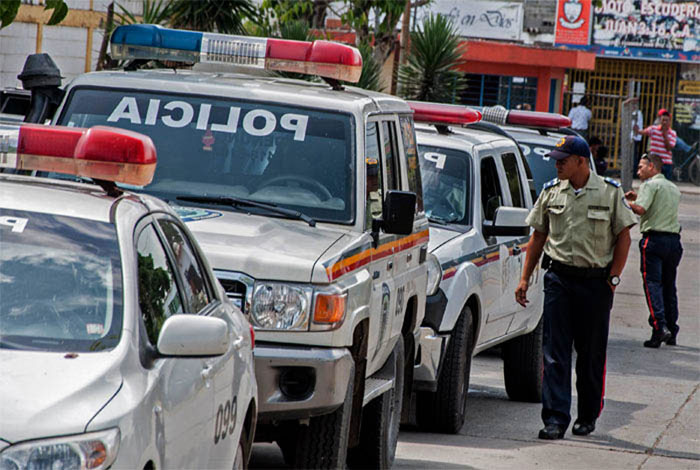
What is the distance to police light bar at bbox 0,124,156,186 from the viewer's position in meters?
4.57

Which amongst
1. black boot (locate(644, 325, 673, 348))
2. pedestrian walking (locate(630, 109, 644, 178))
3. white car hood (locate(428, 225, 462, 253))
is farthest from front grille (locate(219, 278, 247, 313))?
pedestrian walking (locate(630, 109, 644, 178))

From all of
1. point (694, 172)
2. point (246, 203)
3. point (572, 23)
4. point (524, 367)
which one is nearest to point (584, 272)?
point (524, 367)

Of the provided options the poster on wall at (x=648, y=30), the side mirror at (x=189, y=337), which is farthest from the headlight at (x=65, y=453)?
the poster on wall at (x=648, y=30)

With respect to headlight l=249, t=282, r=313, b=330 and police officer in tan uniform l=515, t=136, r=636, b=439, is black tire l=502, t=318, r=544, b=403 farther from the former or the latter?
headlight l=249, t=282, r=313, b=330

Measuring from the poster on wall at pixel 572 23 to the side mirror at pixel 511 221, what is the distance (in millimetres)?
28032

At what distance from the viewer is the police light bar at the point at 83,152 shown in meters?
4.57

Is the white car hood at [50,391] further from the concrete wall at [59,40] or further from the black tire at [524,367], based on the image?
the concrete wall at [59,40]

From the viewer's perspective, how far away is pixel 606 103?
3909cm

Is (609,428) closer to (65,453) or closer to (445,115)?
(445,115)

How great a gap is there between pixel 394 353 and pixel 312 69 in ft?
5.60

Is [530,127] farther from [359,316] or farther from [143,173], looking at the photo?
[143,173]

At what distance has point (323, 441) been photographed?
6.45 meters

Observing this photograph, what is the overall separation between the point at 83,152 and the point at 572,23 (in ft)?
110

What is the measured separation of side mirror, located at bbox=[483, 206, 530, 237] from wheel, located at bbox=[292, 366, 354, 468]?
3344 mm
